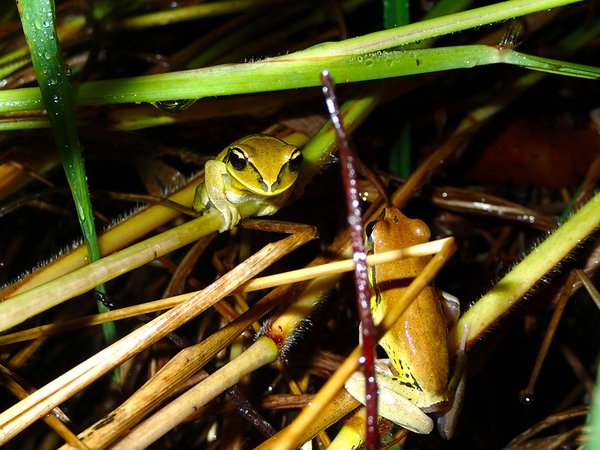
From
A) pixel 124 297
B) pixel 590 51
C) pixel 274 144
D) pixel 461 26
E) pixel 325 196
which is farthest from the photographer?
pixel 590 51

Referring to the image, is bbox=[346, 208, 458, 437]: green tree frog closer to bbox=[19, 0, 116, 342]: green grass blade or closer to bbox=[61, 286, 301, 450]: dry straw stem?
bbox=[61, 286, 301, 450]: dry straw stem

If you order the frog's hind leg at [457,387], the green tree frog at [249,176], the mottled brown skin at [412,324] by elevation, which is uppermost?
the green tree frog at [249,176]

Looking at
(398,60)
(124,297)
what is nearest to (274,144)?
(398,60)

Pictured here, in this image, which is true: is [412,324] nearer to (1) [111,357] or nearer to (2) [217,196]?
(2) [217,196]

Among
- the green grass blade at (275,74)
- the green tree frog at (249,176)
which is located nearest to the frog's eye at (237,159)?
the green tree frog at (249,176)

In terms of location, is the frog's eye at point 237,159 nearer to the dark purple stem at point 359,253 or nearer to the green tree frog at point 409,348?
the green tree frog at point 409,348

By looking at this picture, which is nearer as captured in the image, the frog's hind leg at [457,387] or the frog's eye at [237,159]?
the frog's hind leg at [457,387]

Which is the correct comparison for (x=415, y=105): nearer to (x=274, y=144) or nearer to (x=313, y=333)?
(x=274, y=144)
